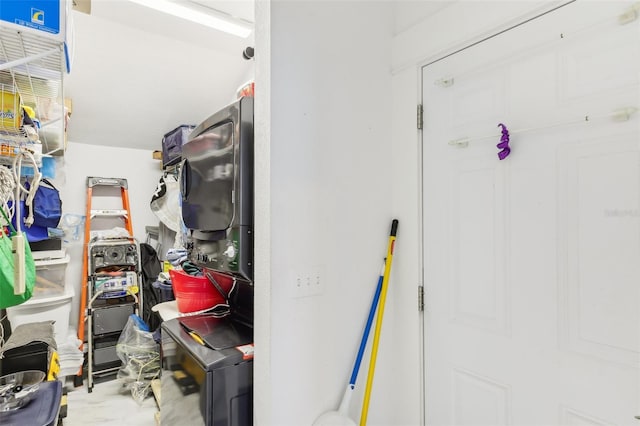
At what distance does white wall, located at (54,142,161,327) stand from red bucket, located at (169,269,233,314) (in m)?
2.15

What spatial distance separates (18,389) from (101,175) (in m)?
2.57

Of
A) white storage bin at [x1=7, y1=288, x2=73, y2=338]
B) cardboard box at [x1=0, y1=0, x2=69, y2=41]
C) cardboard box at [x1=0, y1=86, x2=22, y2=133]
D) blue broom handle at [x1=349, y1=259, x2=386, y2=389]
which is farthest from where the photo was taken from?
white storage bin at [x1=7, y1=288, x2=73, y2=338]

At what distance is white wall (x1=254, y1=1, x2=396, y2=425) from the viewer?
118cm

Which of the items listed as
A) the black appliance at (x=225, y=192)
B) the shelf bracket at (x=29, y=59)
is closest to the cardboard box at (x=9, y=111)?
the shelf bracket at (x=29, y=59)

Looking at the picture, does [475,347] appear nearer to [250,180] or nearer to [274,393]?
[274,393]

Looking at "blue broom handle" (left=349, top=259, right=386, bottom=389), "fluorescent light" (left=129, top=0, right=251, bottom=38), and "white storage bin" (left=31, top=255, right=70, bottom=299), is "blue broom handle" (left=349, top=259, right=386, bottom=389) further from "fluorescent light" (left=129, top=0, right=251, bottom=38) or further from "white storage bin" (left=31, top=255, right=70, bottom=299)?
"white storage bin" (left=31, top=255, right=70, bottom=299)

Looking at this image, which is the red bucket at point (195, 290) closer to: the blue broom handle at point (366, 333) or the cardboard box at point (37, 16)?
the blue broom handle at point (366, 333)

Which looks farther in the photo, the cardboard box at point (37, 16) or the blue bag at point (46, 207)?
the blue bag at point (46, 207)

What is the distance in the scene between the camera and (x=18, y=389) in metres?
1.36

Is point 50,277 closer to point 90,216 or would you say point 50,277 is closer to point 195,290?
point 90,216

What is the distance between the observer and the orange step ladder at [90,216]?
301 centimetres

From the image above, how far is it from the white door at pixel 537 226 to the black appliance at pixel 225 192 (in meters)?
0.78

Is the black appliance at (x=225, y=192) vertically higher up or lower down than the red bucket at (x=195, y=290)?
higher up

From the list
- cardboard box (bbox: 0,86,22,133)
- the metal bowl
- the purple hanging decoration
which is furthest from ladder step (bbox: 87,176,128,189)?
the purple hanging decoration
